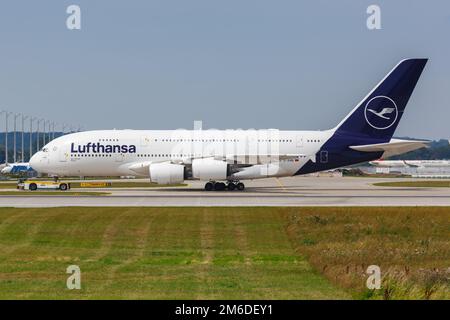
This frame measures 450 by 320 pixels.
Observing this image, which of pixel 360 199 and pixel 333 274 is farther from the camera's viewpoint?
pixel 360 199

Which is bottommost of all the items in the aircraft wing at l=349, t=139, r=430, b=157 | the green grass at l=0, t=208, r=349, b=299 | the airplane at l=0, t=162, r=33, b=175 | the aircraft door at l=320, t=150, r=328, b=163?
the airplane at l=0, t=162, r=33, b=175

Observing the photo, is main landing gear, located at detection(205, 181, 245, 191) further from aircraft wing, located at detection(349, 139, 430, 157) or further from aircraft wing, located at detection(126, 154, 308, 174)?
aircraft wing, located at detection(349, 139, 430, 157)

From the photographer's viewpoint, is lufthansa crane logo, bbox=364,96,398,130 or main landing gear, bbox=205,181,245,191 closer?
main landing gear, bbox=205,181,245,191

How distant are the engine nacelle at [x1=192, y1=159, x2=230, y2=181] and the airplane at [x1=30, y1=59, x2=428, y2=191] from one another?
4.10ft

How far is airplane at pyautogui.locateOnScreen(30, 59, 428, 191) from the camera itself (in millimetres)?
62781

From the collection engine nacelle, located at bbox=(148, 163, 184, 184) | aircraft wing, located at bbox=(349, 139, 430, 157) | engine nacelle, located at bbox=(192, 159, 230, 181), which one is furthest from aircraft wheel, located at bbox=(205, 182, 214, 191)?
aircraft wing, located at bbox=(349, 139, 430, 157)

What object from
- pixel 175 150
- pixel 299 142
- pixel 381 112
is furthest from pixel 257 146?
pixel 381 112

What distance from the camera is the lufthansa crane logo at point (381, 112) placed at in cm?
6325

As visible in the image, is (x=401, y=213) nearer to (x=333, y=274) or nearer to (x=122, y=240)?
(x=122, y=240)

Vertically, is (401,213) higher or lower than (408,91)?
lower

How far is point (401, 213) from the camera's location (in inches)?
1531

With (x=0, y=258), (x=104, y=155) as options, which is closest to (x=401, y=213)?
(x=0, y=258)
